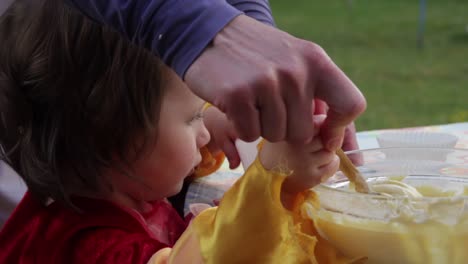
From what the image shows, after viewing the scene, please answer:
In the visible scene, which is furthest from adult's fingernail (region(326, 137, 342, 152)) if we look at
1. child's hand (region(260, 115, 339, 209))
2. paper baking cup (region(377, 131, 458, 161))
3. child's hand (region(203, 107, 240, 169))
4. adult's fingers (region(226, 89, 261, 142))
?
paper baking cup (region(377, 131, 458, 161))

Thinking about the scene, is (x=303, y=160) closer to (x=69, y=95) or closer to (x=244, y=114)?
(x=244, y=114)

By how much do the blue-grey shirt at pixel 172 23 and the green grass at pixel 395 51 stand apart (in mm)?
2954

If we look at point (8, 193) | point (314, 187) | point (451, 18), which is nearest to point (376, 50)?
point (451, 18)

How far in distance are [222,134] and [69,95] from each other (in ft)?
0.94

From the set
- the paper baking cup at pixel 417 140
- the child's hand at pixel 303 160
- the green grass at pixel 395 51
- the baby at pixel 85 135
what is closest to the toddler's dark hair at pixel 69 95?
the baby at pixel 85 135

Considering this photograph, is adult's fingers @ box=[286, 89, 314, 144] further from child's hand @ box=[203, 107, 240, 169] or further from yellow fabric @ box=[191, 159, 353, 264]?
child's hand @ box=[203, 107, 240, 169]

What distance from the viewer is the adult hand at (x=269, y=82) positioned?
1.90 ft

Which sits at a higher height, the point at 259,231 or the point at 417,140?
the point at 259,231

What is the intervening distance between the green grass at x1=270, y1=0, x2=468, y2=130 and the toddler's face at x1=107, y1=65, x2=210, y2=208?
8.99 ft

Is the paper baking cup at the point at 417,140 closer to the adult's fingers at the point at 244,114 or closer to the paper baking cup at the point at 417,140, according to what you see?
the paper baking cup at the point at 417,140

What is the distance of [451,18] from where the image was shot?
645cm

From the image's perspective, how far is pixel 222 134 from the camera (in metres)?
1.10

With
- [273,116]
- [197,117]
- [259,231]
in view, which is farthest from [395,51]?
[273,116]

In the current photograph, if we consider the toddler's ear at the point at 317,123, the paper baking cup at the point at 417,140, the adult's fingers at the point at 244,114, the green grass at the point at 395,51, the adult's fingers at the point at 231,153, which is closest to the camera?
the adult's fingers at the point at 244,114
